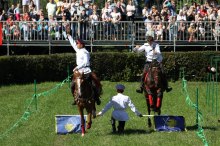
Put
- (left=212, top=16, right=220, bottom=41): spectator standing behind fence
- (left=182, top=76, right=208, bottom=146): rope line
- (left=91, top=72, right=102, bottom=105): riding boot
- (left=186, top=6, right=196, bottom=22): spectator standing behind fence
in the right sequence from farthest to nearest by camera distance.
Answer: (left=186, top=6, right=196, bottom=22): spectator standing behind fence, (left=212, top=16, right=220, bottom=41): spectator standing behind fence, (left=91, top=72, right=102, bottom=105): riding boot, (left=182, top=76, right=208, bottom=146): rope line

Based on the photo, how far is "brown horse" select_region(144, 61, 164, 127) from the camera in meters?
22.5

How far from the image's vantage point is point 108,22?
117ft

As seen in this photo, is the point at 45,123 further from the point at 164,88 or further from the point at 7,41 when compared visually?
the point at 7,41

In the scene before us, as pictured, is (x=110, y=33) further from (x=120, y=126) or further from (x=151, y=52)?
(x=120, y=126)

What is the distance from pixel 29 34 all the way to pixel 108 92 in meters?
6.74

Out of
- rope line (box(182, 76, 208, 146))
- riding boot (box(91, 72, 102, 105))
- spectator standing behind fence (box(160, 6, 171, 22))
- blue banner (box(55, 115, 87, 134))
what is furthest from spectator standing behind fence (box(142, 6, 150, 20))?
blue banner (box(55, 115, 87, 134))

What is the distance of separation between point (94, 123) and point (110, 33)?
518 inches

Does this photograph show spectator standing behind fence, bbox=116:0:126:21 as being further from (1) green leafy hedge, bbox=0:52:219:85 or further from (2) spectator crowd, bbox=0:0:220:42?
(1) green leafy hedge, bbox=0:52:219:85

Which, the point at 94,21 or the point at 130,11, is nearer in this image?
the point at 94,21

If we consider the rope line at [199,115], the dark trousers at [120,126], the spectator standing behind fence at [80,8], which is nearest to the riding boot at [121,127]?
the dark trousers at [120,126]

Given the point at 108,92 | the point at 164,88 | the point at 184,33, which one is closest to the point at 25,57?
the point at 108,92

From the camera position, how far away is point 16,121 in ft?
79.5

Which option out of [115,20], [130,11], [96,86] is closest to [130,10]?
[130,11]

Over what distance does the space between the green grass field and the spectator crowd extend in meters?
3.94
